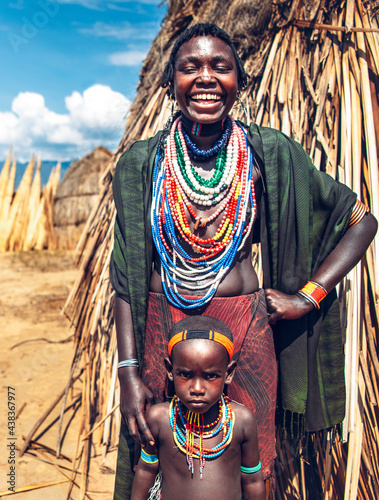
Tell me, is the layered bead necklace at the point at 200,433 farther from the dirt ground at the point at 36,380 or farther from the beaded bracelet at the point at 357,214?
the dirt ground at the point at 36,380

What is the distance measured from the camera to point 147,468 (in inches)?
58.9

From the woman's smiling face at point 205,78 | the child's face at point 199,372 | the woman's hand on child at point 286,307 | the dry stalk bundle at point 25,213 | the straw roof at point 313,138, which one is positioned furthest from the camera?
the dry stalk bundle at point 25,213

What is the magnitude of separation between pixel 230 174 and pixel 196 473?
1.05 m

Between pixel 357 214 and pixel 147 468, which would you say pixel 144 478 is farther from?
pixel 357 214

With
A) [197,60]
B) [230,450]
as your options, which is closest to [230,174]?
[197,60]

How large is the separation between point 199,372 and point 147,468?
46 centimetres

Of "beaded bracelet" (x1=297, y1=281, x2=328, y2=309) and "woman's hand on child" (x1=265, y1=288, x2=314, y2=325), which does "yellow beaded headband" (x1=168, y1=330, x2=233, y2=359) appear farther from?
"beaded bracelet" (x1=297, y1=281, x2=328, y2=309)

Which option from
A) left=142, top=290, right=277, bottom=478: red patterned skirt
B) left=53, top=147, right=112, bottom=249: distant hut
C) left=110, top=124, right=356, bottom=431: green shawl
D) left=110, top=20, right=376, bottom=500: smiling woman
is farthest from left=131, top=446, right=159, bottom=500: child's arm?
left=53, top=147, right=112, bottom=249: distant hut

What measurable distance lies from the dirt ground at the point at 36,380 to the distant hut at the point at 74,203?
3026 mm

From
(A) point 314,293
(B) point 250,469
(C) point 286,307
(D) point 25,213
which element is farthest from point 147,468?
(D) point 25,213

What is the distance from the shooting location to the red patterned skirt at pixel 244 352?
1.52 metres

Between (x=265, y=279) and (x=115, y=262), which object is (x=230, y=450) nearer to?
(x=265, y=279)

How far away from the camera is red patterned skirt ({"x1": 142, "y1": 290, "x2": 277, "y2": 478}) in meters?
1.52

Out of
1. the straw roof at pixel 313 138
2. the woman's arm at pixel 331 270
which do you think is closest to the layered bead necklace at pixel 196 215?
the woman's arm at pixel 331 270
